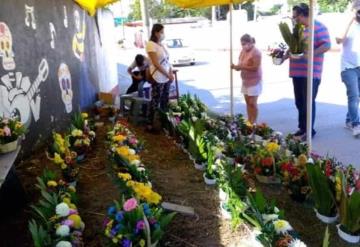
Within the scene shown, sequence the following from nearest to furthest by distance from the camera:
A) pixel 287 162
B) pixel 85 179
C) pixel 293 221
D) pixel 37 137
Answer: pixel 293 221 < pixel 287 162 < pixel 85 179 < pixel 37 137

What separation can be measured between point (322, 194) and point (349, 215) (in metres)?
0.28

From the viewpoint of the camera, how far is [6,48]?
13.1 ft

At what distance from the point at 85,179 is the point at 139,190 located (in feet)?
4.74

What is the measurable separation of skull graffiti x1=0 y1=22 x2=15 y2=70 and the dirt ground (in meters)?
1.02

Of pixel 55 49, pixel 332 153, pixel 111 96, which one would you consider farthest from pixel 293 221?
pixel 111 96

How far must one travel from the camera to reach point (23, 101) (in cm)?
433

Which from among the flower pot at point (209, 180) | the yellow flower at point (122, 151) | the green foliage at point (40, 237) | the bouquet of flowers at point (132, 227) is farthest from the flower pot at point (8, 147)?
the flower pot at point (209, 180)

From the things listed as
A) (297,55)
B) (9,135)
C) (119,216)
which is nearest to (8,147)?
(9,135)

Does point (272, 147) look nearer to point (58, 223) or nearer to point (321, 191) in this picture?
point (321, 191)

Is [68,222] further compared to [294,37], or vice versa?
[294,37]

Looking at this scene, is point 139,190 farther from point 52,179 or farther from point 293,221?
point 293,221

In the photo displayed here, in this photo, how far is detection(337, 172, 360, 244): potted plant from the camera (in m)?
2.56

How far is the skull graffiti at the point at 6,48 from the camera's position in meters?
3.94

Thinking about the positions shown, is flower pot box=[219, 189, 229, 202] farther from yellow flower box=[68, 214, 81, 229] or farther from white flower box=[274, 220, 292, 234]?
yellow flower box=[68, 214, 81, 229]
